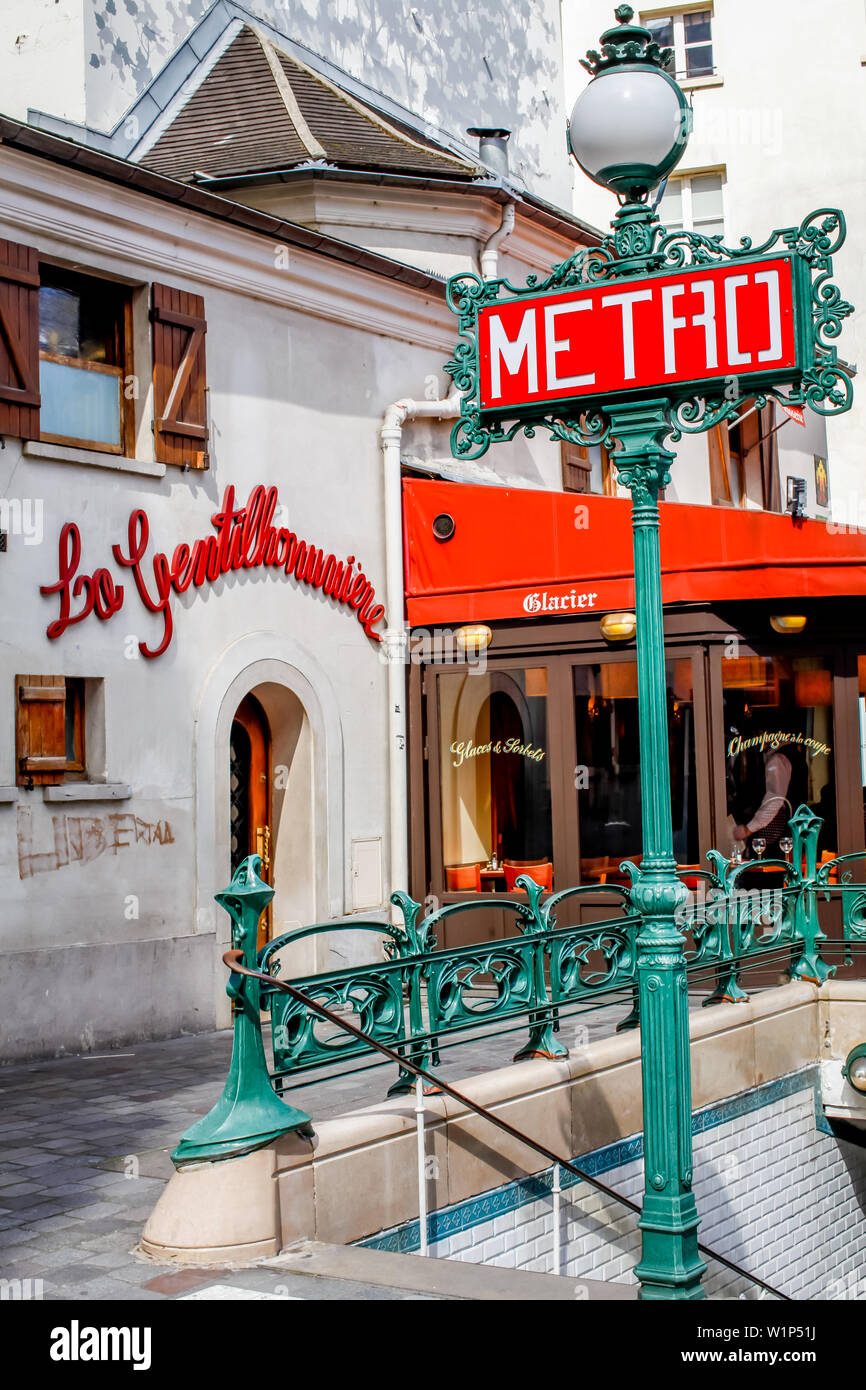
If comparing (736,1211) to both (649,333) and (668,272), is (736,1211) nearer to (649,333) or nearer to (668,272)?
(649,333)

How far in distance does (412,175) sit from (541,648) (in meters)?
4.56

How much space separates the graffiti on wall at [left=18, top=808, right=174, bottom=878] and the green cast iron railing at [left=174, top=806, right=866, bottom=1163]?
1.85 m

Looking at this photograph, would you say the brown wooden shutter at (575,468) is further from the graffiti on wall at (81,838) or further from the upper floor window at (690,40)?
the upper floor window at (690,40)

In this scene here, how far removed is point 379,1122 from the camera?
602 centimetres

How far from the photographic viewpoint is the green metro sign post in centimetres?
519

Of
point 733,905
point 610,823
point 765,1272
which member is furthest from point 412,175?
point 765,1272

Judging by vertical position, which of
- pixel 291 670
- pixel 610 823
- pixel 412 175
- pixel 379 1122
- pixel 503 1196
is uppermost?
pixel 412 175

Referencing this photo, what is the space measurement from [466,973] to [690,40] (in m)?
24.9

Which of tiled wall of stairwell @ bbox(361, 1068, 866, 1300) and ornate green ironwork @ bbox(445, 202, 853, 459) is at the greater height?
ornate green ironwork @ bbox(445, 202, 853, 459)

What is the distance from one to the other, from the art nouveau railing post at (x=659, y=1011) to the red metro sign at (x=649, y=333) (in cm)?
58

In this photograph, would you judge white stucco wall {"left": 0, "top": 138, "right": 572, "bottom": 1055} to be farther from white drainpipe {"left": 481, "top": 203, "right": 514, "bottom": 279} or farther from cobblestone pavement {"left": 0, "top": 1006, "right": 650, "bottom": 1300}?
white drainpipe {"left": 481, "top": 203, "right": 514, "bottom": 279}

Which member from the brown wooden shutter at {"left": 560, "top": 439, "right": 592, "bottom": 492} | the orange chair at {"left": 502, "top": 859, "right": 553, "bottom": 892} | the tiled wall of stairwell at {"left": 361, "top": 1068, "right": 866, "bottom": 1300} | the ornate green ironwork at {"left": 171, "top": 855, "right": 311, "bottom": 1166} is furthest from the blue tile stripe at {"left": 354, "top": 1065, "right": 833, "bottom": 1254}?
the brown wooden shutter at {"left": 560, "top": 439, "right": 592, "bottom": 492}

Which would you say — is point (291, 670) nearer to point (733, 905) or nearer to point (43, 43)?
point (733, 905)

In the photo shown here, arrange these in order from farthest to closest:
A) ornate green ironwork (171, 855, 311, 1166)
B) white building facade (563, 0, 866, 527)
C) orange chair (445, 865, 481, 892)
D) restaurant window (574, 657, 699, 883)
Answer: white building facade (563, 0, 866, 527) → orange chair (445, 865, 481, 892) → restaurant window (574, 657, 699, 883) → ornate green ironwork (171, 855, 311, 1166)
